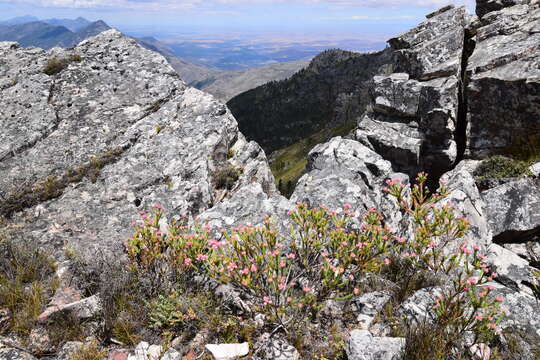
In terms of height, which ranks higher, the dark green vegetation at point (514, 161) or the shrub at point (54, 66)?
the shrub at point (54, 66)

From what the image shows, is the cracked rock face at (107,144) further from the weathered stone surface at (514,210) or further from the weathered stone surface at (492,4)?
the weathered stone surface at (492,4)

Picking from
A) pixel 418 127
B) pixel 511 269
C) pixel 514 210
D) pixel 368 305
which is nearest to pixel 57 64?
pixel 368 305

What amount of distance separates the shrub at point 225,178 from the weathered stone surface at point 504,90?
37.5 feet

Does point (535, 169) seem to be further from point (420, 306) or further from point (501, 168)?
point (420, 306)

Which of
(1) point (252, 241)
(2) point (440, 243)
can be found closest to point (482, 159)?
(2) point (440, 243)

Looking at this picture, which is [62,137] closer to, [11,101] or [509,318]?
[11,101]

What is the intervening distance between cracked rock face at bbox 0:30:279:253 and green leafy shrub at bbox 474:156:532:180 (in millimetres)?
8848

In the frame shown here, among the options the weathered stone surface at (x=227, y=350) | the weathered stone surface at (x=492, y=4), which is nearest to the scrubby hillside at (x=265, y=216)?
the weathered stone surface at (x=227, y=350)

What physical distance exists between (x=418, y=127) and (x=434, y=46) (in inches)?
204

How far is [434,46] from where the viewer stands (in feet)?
54.7

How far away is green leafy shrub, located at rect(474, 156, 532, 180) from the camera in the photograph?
A: 11.9m

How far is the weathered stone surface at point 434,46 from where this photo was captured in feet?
52.1

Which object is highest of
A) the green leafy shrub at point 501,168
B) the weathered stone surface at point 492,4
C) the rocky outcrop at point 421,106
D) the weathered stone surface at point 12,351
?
the weathered stone surface at point 492,4

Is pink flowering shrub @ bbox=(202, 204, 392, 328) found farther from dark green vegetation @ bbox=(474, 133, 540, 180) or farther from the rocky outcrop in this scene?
the rocky outcrop
